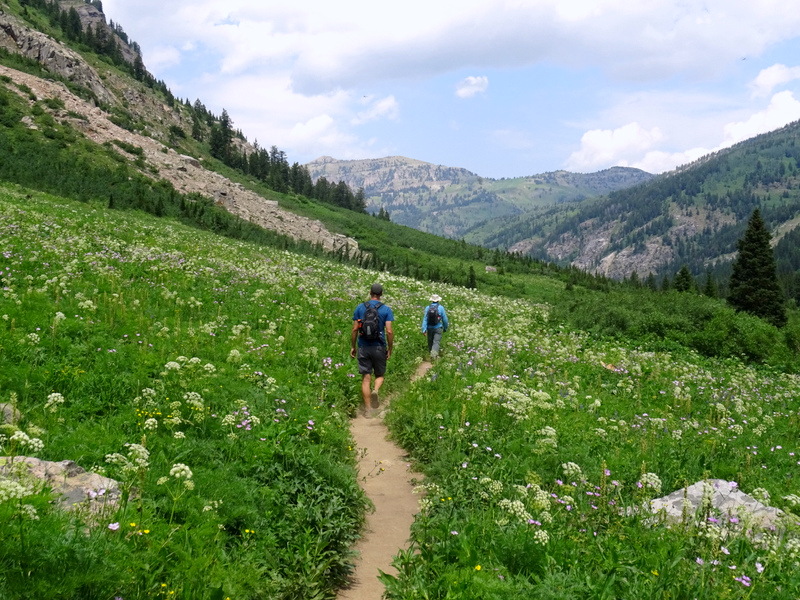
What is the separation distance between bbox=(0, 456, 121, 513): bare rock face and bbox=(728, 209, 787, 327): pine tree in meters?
68.9

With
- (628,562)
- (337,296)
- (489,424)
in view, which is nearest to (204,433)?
(489,424)

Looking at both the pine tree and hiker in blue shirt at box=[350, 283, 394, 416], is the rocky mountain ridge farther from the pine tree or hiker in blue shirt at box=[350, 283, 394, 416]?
hiker in blue shirt at box=[350, 283, 394, 416]

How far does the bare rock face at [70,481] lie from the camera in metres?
4.80

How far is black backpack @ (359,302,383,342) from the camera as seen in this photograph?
11930mm

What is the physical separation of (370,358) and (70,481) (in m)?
7.35

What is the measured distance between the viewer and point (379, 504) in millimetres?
8047

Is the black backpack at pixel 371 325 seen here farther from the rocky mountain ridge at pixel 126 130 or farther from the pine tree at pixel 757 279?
the pine tree at pixel 757 279

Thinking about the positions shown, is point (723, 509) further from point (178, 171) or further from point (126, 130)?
point (126, 130)

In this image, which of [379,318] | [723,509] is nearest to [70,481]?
[379,318]

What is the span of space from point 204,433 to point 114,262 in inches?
476

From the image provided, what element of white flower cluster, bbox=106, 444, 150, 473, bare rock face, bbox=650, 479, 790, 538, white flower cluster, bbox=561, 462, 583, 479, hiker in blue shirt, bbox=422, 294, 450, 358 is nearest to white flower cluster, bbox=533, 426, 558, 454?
white flower cluster, bbox=561, 462, 583, 479

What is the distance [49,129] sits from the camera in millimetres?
52375

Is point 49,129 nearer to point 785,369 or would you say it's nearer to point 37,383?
point 37,383

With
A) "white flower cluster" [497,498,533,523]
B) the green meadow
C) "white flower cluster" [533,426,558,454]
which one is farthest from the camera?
"white flower cluster" [533,426,558,454]
